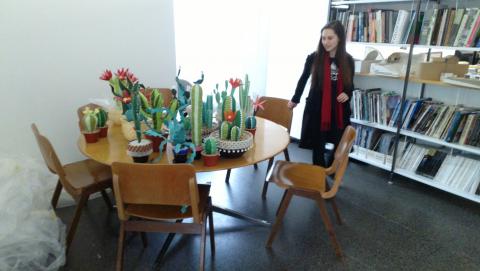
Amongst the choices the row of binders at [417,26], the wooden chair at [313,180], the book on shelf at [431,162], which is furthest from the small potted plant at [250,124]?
the book on shelf at [431,162]

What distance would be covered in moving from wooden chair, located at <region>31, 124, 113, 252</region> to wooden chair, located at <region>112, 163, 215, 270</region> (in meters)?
0.41

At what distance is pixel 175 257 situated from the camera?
1927 millimetres

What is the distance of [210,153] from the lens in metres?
1.55

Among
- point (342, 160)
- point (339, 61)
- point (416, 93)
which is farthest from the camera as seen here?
point (416, 93)

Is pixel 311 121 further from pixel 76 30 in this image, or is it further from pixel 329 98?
pixel 76 30

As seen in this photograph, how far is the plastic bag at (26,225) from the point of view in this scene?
171 cm

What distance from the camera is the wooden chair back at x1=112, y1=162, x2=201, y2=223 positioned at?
133 centimetres

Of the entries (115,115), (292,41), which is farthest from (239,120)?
(292,41)

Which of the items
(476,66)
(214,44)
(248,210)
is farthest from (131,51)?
(476,66)

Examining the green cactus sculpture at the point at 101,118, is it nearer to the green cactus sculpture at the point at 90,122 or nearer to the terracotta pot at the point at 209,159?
the green cactus sculpture at the point at 90,122

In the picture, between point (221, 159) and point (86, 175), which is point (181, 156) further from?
point (86, 175)

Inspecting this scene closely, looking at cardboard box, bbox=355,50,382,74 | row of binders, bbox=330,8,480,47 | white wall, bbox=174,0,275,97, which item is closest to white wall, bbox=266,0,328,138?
white wall, bbox=174,0,275,97

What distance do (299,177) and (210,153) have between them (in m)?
0.78

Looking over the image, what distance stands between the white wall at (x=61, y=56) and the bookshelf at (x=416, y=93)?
6.59 feet
